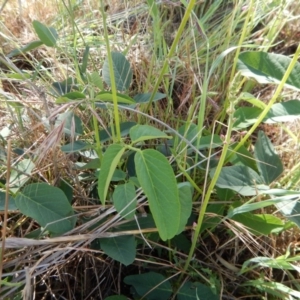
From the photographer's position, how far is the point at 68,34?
55.9 inches

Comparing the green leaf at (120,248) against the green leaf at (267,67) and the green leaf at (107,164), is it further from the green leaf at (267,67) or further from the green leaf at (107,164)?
the green leaf at (267,67)

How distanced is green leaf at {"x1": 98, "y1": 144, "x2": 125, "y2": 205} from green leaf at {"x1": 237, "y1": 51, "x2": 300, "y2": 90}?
37cm

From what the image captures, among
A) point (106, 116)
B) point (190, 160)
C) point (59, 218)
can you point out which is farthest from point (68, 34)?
point (59, 218)

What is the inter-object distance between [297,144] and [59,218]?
61cm

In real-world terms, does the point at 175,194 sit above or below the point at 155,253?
above

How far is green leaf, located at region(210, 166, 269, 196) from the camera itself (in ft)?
2.75

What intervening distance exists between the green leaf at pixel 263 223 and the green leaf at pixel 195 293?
0.14 m

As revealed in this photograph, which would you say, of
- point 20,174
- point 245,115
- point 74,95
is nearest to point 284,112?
point 245,115

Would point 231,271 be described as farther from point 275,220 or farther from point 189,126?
point 189,126

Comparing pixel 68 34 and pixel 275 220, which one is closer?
pixel 275 220

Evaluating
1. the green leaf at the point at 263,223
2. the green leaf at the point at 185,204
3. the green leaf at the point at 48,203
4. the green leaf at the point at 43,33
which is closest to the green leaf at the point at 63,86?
the green leaf at the point at 43,33

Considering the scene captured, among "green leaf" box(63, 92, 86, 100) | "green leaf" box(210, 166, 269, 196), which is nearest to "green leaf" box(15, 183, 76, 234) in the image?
"green leaf" box(63, 92, 86, 100)

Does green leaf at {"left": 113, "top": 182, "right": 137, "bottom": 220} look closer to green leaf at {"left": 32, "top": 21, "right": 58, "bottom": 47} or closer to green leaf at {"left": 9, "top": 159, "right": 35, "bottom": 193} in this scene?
green leaf at {"left": 9, "top": 159, "right": 35, "bottom": 193}

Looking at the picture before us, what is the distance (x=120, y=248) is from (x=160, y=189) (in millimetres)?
190
